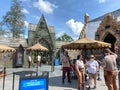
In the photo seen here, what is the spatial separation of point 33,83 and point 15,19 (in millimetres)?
40418

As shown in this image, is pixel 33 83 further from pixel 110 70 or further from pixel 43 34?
pixel 43 34

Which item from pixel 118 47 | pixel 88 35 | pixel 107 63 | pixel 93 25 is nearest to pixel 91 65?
pixel 107 63

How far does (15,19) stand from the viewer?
149ft

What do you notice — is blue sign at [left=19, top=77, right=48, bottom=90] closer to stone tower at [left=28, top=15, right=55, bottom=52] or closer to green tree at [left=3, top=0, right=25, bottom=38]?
stone tower at [left=28, top=15, right=55, bottom=52]

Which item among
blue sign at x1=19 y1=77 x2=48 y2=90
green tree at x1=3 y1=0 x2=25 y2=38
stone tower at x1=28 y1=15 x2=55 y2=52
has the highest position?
green tree at x1=3 y1=0 x2=25 y2=38

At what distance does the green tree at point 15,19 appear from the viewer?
45344 millimetres

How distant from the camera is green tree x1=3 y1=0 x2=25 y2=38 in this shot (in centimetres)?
4534

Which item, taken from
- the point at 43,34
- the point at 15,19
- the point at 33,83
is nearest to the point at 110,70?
the point at 33,83

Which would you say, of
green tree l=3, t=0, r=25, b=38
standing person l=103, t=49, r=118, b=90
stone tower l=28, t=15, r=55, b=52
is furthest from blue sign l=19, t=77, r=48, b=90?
green tree l=3, t=0, r=25, b=38

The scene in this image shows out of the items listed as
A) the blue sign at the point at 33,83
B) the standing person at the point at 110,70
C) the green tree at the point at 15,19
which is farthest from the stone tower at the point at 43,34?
the blue sign at the point at 33,83

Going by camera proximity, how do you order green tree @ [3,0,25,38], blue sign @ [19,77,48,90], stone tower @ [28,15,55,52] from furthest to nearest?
green tree @ [3,0,25,38]
stone tower @ [28,15,55,52]
blue sign @ [19,77,48,90]

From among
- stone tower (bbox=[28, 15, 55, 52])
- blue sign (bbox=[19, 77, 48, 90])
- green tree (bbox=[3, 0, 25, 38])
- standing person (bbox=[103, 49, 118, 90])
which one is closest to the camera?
blue sign (bbox=[19, 77, 48, 90])

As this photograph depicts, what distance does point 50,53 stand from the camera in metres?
36.4

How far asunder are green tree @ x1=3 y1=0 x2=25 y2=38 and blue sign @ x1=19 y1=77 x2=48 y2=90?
3952 centimetres
